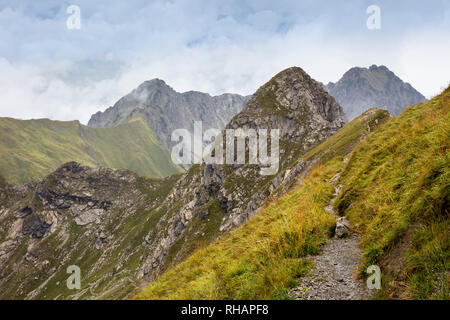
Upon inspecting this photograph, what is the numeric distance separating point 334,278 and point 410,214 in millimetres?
2445

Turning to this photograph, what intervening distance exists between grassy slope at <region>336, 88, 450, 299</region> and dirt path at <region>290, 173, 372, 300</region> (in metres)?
0.46

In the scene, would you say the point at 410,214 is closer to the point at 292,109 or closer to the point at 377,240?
the point at 377,240

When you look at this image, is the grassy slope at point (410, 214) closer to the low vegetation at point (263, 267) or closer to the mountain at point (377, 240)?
the mountain at point (377, 240)

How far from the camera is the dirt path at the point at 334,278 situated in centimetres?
547

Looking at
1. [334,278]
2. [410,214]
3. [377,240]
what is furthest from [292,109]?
[334,278]

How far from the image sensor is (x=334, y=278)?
6.12 meters

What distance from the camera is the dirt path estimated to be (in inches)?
215

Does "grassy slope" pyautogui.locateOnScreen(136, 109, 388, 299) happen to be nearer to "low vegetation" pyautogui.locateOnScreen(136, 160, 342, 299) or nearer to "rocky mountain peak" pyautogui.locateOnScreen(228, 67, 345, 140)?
"low vegetation" pyautogui.locateOnScreen(136, 160, 342, 299)

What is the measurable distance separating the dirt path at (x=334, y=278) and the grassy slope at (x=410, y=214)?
456 millimetres

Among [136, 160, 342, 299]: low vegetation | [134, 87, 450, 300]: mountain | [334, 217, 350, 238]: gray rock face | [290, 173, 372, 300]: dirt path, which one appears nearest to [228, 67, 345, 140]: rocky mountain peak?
[134, 87, 450, 300]: mountain
